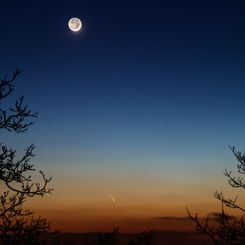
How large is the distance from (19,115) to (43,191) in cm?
200

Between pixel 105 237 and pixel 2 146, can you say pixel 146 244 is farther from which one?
pixel 2 146

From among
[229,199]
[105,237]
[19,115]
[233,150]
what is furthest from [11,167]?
[105,237]

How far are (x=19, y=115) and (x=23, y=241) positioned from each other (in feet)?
10.0

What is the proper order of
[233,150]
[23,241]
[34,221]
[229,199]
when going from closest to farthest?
[23,241] < [34,221] < [229,199] < [233,150]

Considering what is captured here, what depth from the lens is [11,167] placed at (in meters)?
10.7

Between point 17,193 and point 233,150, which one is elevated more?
point 233,150

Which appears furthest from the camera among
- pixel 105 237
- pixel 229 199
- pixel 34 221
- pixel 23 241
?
pixel 105 237

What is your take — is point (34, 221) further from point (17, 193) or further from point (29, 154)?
point (29, 154)

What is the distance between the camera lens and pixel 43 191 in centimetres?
1126

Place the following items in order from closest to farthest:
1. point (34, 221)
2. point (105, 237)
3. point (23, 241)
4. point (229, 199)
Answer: point (23, 241)
point (34, 221)
point (229, 199)
point (105, 237)

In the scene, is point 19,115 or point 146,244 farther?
point 146,244

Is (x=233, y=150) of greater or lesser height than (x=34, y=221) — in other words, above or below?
above

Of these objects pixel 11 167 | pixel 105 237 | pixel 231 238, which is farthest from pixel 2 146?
pixel 105 237

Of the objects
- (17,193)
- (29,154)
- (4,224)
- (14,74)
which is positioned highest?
(14,74)
